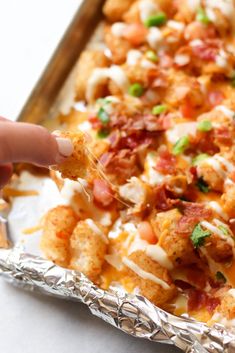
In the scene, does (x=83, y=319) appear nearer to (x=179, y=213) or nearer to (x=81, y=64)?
(x=179, y=213)

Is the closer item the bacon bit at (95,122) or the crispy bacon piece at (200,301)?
the crispy bacon piece at (200,301)

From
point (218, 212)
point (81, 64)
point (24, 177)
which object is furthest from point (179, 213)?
point (81, 64)

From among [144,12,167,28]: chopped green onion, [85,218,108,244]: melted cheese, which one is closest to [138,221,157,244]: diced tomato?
[85,218,108,244]: melted cheese

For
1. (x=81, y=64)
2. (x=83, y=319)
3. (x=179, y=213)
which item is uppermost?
(x=81, y=64)

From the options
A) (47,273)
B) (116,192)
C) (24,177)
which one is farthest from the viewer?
(24,177)

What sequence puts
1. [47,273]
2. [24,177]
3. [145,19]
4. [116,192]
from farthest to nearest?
[145,19]
[24,177]
[116,192]
[47,273]

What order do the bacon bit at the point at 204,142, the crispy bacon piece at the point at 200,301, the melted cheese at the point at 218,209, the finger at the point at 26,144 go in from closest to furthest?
the finger at the point at 26,144, the crispy bacon piece at the point at 200,301, the melted cheese at the point at 218,209, the bacon bit at the point at 204,142

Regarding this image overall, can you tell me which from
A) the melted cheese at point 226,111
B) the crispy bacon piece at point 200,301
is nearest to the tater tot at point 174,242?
the crispy bacon piece at point 200,301

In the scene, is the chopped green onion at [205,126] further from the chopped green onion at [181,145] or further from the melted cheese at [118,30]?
the melted cheese at [118,30]
